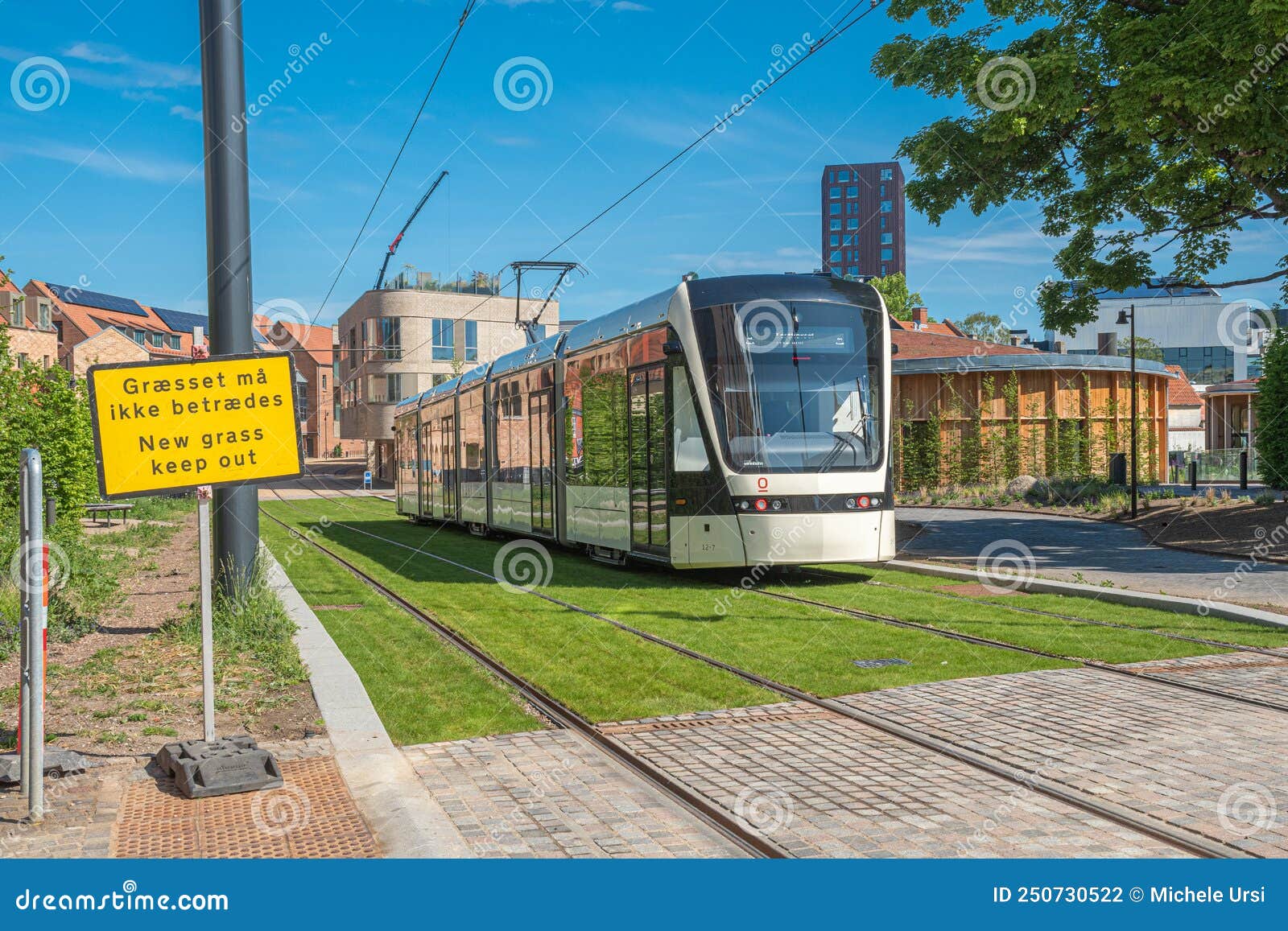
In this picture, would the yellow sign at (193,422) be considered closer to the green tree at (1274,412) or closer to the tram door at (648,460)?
the tram door at (648,460)

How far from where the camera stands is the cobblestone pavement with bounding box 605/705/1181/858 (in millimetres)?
5043

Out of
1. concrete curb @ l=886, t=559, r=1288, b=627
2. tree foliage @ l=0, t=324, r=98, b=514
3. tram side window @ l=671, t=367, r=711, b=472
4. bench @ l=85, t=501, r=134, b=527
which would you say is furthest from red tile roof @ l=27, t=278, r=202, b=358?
concrete curb @ l=886, t=559, r=1288, b=627

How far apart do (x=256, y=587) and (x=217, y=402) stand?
4052mm

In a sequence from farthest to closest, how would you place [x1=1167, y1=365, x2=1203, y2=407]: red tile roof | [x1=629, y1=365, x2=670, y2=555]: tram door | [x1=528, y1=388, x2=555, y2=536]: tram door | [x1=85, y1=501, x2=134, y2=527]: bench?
[x1=1167, y1=365, x2=1203, y2=407]: red tile roof → [x1=85, y1=501, x2=134, y2=527]: bench → [x1=528, y1=388, x2=555, y2=536]: tram door → [x1=629, y1=365, x2=670, y2=555]: tram door

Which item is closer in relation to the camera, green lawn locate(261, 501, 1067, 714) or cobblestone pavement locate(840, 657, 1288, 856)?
cobblestone pavement locate(840, 657, 1288, 856)

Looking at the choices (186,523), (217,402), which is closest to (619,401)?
(217,402)

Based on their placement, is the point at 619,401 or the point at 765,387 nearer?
the point at 765,387

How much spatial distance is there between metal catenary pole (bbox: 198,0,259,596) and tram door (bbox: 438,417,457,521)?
53.4 feet

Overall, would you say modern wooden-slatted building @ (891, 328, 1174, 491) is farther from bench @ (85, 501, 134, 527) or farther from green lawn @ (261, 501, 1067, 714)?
bench @ (85, 501, 134, 527)

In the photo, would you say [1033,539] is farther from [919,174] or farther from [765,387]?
[765,387]

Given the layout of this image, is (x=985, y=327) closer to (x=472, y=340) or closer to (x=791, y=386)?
(x=472, y=340)

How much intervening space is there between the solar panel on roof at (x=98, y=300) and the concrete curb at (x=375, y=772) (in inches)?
3630

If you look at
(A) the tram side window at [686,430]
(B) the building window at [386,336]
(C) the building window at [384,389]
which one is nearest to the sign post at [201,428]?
(A) the tram side window at [686,430]

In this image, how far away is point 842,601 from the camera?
1296 centimetres
